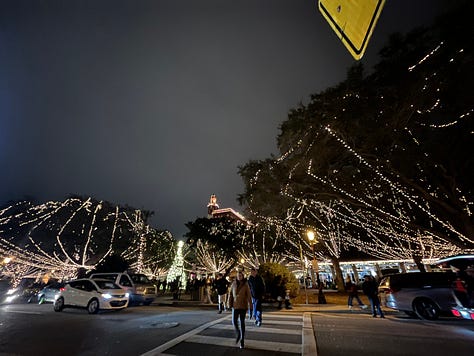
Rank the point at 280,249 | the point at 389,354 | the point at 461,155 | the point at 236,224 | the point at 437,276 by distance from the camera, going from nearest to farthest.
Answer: the point at 389,354 → the point at 437,276 → the point at 461,155 → the point at 236,224 → the point at 280,249

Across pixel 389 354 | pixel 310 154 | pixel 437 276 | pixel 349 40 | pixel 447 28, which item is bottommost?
pixel 389 354

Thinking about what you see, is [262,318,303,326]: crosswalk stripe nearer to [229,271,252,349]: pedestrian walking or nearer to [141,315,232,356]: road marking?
[141,315,232,356]: road marking

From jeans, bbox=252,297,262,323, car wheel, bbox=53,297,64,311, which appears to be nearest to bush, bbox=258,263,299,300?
jeans, bbox=252,297,262,323

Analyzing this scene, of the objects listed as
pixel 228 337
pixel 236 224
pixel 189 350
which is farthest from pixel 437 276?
pixel 236 224

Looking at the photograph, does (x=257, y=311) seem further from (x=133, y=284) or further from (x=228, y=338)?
(x=133, y=284)

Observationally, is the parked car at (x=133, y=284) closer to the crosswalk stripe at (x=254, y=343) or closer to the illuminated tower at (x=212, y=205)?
the crosswalk stripe at (x=254, y=343)

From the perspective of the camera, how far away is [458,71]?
8359 mm

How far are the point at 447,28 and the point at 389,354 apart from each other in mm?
9703

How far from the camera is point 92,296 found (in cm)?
1099

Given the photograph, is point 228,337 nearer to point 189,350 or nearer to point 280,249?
point 189,350

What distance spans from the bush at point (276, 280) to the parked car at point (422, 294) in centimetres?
482

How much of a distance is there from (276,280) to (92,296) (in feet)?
28.7

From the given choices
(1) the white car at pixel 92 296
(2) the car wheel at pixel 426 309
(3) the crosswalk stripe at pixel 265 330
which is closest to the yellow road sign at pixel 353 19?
(3) the crosswalk stripe at pixel 265 330

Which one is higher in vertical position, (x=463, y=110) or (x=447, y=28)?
(x=447, y=28)
